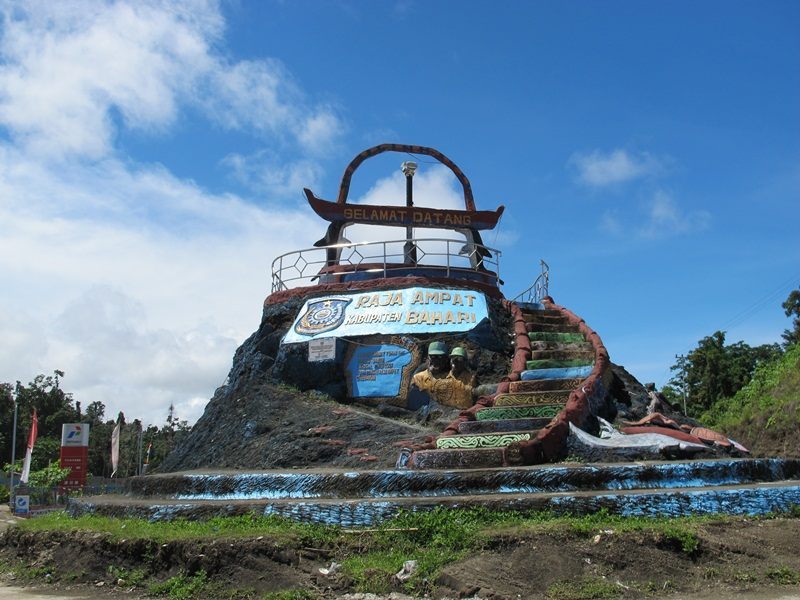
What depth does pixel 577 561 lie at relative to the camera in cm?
729

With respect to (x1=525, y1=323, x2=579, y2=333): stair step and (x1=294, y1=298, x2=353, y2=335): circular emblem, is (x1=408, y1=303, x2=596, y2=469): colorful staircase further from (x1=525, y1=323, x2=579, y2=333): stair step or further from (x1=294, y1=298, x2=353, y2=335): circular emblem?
(x1=294, y1=298, x2=353, y2=335): circular emblem

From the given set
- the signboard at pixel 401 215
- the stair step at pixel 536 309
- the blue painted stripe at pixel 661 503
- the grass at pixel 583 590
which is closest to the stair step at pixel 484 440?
the blue painted stripe at pixel 661 503

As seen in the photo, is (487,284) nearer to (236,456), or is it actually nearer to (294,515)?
(236,456)

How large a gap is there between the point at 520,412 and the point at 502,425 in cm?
52

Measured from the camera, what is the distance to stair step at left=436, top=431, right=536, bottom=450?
34.2ft

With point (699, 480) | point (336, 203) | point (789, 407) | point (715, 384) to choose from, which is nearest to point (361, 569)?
point (699, 480)

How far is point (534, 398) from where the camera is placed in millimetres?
11953

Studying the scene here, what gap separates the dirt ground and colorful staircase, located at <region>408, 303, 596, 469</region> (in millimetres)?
2310

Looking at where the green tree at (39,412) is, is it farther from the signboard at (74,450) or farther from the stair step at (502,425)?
the stair step at (502,425)

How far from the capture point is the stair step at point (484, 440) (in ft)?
34.2

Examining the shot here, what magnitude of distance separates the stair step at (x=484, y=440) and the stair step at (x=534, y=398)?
4.10 feet

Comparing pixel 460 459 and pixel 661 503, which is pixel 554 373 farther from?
pixel 661 503

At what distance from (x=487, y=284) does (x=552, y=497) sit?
8.28 meters

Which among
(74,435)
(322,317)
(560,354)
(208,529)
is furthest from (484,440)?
(74,435)
